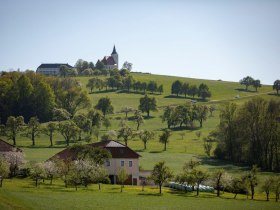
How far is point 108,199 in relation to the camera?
49.4 metres

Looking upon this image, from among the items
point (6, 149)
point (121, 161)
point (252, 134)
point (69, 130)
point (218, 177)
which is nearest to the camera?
point (218, 177)

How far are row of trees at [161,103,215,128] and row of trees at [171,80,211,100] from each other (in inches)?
1804

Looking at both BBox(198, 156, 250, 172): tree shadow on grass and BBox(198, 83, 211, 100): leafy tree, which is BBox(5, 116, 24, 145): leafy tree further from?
BBox(198, 83, 211, 100): leafy tree

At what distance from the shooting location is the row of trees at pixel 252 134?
9306 centimetres

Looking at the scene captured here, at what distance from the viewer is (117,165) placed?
7306 centimetres

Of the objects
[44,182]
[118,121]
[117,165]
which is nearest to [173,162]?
[117,165]

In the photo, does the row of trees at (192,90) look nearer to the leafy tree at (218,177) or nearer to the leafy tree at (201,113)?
the leafy tree at (201,113)

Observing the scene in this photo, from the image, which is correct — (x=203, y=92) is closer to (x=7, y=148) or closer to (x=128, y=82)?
(x=128, y=82)

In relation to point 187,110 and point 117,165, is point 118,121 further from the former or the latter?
point 117,165

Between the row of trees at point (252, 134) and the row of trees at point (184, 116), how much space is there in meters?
31.7

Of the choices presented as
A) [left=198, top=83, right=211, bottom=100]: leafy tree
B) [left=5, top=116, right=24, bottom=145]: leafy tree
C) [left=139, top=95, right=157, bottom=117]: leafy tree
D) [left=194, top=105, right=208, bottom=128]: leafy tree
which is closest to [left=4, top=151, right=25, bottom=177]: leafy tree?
[left=5, top=116, right=24, bottom=145]: leafy tree

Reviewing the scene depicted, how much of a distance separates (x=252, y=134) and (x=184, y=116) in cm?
4054

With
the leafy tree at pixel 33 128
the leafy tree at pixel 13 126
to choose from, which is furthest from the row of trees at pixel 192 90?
the leafy tree at pixel 13 126

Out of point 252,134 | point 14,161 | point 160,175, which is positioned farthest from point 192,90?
point 160,175
